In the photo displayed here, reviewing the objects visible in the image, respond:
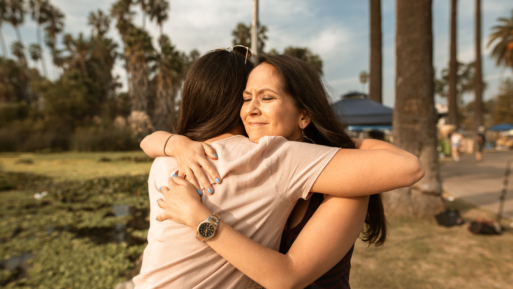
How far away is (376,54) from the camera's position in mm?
10234

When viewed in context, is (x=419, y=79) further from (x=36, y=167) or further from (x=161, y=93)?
(x=161, y=93)

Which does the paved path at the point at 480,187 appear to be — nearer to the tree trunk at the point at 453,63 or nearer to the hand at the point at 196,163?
the hand at the point at 196,163

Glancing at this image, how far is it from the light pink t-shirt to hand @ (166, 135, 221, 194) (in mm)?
30

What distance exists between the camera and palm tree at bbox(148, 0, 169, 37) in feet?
107

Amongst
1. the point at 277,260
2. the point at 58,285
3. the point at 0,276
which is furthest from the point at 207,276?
the point at 0,276

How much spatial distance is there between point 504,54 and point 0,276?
3905 centimetres

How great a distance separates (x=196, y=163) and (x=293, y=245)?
20.0 inches

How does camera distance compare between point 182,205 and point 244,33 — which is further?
point 244,33

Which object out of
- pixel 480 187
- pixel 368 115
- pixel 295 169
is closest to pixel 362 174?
pixel 295 169

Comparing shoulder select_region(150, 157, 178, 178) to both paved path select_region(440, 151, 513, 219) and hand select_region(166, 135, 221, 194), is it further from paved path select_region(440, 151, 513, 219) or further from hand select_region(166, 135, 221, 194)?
paved path select_region(440, 151, 513, 219)

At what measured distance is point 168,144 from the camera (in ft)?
4.93

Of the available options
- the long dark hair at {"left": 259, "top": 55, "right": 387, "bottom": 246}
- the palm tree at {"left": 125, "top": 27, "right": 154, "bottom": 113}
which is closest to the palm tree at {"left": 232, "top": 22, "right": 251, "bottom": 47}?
the palm tree at {"left": 125, "top": 27, "right": 154, "bottom": 113}

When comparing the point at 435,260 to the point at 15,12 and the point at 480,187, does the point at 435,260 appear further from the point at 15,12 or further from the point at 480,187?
the point at 15,12

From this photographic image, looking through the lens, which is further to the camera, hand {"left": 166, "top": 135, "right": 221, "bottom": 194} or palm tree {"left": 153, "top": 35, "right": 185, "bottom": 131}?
palm tree {"left": 153, "top": 35, "right": 185, "bottom": 131}
